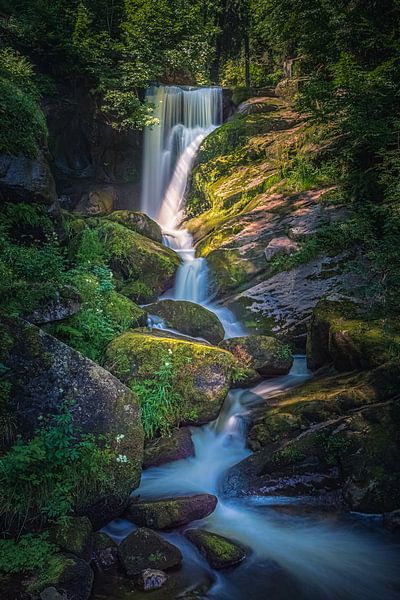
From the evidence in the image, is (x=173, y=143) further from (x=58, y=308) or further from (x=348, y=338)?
(x=58, y=308)

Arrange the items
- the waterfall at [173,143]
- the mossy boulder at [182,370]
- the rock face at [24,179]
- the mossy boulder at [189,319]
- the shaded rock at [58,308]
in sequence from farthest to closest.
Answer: the waterfall at [173,143] < the mossy boulder at [189,319] < the rock face at [24,179] < the mossy boulder at [182,370] < the shaded rock at [58,308]

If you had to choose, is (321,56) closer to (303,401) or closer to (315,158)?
(315,158)

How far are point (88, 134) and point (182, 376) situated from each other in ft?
47.5

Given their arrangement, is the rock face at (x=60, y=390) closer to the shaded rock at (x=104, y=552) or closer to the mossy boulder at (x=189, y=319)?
the shaded rock at (x=104, y=552)

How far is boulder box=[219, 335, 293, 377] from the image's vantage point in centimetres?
765

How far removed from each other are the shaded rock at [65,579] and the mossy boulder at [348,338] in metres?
4.67

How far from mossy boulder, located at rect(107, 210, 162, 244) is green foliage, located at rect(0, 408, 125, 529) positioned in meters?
7.65

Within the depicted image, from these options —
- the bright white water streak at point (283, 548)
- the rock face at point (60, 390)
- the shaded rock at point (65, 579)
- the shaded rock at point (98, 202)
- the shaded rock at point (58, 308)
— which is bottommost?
the bright white water streak at point (283, 548)

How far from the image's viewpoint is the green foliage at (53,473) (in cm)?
367

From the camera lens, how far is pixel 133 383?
19.6ft

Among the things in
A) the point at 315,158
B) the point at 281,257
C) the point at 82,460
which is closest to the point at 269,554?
the point at 82,460

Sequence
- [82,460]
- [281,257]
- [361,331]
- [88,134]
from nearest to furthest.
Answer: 1. [82,460]
2. [361,331]
3. [281,257]
4. [88,134]

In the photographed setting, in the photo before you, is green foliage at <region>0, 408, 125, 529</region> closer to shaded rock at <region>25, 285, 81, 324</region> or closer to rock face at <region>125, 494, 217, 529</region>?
rock face at <region>125, 494, 217, 529</region>

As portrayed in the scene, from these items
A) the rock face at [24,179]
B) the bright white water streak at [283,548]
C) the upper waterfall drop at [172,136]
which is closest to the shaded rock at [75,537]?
the bright white water streak at [283,548]
